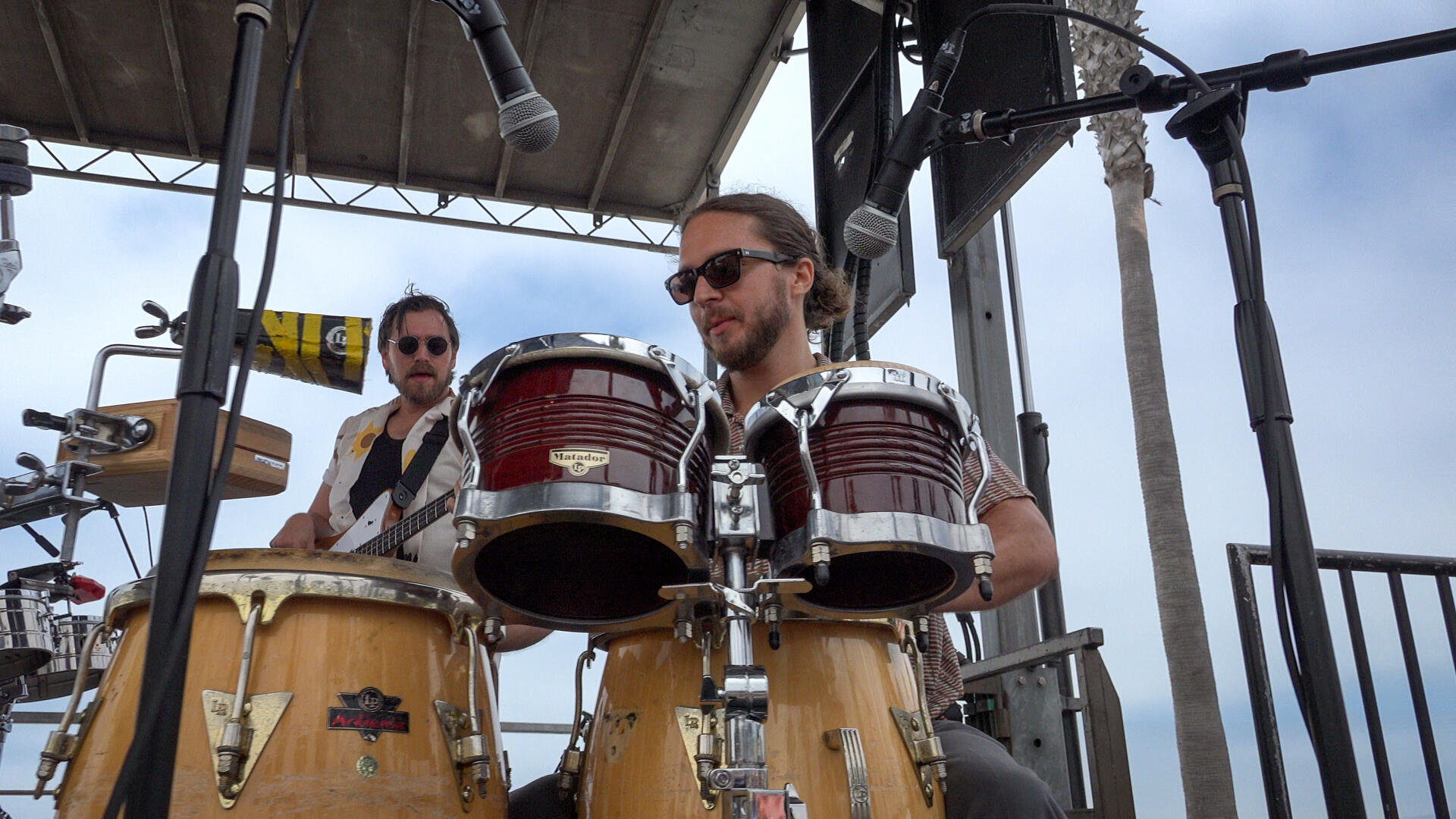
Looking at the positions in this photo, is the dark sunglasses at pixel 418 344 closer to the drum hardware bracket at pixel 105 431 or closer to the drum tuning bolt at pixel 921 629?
A: the drum hardware bracket at pixel 105 431

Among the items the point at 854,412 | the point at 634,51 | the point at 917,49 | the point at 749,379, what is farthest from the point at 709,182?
the point at 854,412

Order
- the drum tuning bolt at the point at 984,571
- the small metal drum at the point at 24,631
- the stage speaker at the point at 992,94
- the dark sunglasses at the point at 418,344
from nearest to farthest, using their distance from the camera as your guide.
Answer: the drum tuning bolt at the point at 984,571, the small metal drum at the point at 24,631, the stage speaker at the point at 992,94, the dark sunglasses at the point at 418,344

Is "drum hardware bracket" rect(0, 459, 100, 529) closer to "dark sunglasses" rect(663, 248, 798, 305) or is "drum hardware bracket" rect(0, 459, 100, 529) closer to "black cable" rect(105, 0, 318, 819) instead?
"dark sunglasses" rect(663, 248, 798, 305)

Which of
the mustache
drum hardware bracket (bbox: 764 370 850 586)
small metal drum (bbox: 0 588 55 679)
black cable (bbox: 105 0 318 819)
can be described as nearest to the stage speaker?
the mustache

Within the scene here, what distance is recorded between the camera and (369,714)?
173 centimetres

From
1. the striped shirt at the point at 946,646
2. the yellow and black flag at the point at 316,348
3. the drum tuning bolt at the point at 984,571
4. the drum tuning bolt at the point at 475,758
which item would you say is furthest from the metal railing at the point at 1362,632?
the yellow and black flag at the point at 316,348

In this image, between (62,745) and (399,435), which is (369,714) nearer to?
(62,745)

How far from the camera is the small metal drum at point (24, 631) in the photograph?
128 inches

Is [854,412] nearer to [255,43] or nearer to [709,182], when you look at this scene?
[255,43]

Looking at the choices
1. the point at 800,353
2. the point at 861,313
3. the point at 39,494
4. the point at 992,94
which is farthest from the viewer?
the point at 992,94

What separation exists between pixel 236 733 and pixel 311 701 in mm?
116

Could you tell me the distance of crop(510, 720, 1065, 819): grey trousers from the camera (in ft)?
5.80

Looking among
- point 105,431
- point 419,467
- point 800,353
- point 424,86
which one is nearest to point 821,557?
point 800,353

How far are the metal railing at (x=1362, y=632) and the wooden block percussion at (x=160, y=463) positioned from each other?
10.0ft
